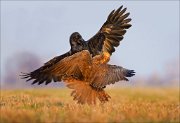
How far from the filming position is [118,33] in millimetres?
14039

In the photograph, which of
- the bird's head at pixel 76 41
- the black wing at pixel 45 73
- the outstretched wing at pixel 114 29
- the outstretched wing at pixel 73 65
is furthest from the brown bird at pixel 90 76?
the outstretched wing at pixel 114 29

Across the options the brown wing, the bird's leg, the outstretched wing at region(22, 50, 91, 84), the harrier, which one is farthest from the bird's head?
the brown wing

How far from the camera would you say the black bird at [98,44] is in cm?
1218

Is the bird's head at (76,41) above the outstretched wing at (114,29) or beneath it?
beneath

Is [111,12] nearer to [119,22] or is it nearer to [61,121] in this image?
[119,22]

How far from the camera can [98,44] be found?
43.0ft

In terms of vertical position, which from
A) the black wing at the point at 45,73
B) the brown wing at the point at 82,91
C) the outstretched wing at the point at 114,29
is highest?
the outstretched wing at the point at 114,29

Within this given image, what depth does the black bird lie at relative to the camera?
12.2m

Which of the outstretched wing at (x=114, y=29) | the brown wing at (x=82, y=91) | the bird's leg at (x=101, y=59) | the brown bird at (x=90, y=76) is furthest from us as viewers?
the outstretched wing at (x=114, y=29)

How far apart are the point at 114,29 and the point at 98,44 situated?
0.91 m

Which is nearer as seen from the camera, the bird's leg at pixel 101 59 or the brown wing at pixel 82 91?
the brown wing at pixel 82 91

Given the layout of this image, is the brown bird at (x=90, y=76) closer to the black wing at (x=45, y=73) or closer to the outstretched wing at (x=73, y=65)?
the outstretched wing at (x=73, y=65)

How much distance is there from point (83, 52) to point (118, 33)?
103 inches

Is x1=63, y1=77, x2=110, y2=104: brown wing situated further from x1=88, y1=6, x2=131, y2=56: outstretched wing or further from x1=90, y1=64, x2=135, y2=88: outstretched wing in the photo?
x1=88, y1=6, x2=131, y2=56: outstretched wing
